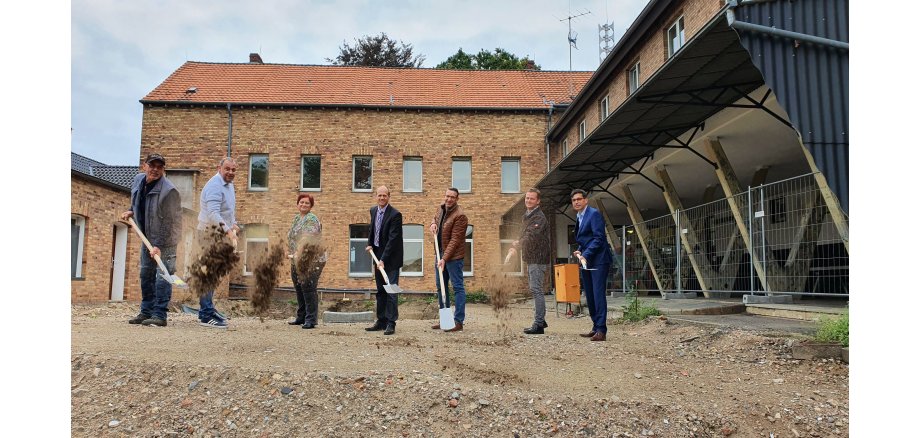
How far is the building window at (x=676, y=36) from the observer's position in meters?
11.9

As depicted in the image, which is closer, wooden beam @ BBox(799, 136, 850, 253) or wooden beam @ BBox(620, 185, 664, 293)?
wooden beam @ BBox(799, 136, 850, 253)

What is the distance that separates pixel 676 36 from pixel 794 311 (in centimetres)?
755

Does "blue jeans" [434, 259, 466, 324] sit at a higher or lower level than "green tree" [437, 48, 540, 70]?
lower

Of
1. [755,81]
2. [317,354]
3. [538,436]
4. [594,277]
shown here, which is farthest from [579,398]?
[755,81]

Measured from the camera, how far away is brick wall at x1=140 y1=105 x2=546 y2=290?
1716cm

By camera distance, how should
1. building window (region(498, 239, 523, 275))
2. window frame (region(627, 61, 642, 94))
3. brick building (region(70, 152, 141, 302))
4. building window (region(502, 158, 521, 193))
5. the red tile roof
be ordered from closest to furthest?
brick building (region(70, 152, 141, 302)) < window frame (region(627, 61, 642, 94)) < building window (region(498, 239, 523, 275)) < building window (region(502, 158, 521, 193)) < the red tile roof

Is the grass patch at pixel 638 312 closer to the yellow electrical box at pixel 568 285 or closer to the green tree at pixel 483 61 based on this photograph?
the yellow electrical box at pixel 568 285

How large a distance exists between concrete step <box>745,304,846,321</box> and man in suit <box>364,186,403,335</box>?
14.4 ft

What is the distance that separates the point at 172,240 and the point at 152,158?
2.85 feet

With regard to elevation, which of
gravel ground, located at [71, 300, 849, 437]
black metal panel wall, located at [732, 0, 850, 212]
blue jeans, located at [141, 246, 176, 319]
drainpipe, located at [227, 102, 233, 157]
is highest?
drainpipe, located at [227, 102, 233, 157]

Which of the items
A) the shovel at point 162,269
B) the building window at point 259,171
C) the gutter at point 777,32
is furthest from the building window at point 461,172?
the gutter at point 777,32

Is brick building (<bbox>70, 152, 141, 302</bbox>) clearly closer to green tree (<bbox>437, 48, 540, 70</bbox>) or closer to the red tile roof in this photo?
the red tile roof

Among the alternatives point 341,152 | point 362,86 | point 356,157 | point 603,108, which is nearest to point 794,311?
point 603,108


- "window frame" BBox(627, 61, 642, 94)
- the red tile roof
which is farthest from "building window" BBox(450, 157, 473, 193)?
→ "window frame" BBox(627, 61, 642, 94)
